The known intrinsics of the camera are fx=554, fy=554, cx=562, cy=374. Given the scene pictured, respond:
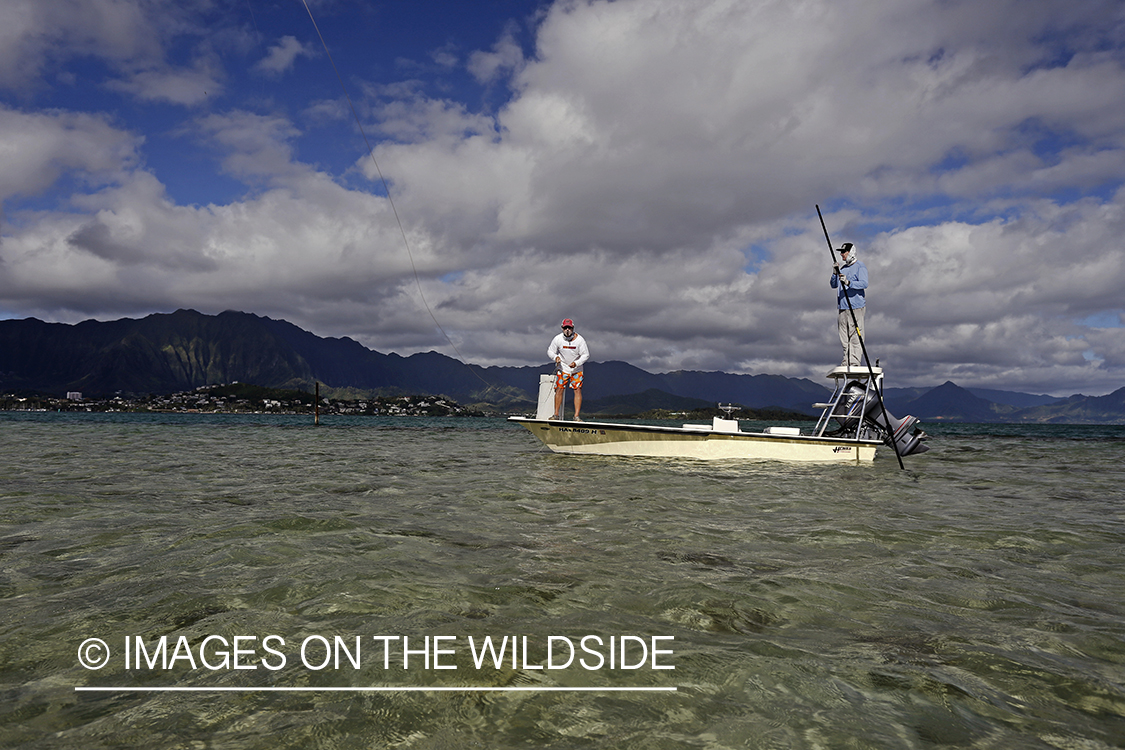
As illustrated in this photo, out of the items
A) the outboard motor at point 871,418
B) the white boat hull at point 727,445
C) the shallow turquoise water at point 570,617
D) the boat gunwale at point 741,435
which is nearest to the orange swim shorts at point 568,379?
the white boat hull at point 727,445

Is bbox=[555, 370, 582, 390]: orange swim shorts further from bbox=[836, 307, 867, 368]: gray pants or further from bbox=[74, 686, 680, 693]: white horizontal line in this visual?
bbox=[74, 686, 680, 693]: white horizontal line

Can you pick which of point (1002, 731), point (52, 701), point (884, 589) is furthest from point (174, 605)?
point (884, 589)

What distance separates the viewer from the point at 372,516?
7.96 metres

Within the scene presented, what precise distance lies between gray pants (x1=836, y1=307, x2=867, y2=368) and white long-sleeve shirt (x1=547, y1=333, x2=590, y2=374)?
8555 millimetres

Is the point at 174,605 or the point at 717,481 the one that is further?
the point at 717,481

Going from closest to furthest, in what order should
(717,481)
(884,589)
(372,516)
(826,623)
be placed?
(826,623)
(884,589)
(372,516)
(717,481)

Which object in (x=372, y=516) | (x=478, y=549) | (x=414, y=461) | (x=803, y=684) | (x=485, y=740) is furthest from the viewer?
(x=414, y=461)

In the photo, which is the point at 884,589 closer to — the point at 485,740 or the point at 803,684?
the point at 803,684

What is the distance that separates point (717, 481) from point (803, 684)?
951cm

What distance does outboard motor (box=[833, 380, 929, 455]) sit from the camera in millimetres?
17984

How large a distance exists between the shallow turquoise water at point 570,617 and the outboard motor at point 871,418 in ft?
29.0

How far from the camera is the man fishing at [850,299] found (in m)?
17.1

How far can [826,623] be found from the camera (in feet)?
13.3

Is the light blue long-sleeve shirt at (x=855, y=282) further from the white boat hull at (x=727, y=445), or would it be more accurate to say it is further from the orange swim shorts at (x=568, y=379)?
the orange swim shorts at (x=568, y=379)
